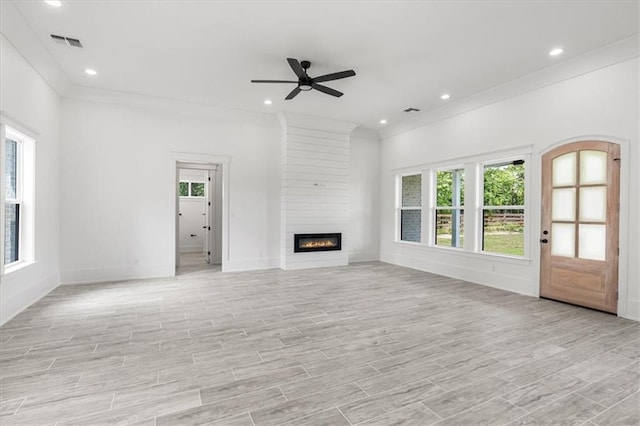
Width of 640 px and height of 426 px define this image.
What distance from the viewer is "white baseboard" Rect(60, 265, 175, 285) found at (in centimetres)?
560

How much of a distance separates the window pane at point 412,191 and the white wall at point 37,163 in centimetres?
707

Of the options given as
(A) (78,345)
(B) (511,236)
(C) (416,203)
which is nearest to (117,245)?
(A) (78,345)

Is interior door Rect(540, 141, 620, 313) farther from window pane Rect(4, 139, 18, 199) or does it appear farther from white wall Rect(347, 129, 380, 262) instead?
window pane Rect(4, 139, 18, 199)

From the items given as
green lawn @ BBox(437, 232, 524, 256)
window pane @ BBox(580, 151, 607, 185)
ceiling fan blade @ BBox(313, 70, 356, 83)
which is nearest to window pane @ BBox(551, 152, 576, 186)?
window pane @ BBox(580, 151, 607, 185)

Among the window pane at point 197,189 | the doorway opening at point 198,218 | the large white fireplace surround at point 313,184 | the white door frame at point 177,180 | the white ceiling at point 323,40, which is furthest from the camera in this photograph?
the window pane at point 197,189

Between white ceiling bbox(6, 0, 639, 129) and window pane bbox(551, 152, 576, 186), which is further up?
white ceiling bbox(6, 0, 639, 129)

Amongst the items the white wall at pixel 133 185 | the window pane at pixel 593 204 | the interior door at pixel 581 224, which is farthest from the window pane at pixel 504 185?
the white wall at pixel 133 185

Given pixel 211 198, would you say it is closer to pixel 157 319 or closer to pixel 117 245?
pixel 117 245

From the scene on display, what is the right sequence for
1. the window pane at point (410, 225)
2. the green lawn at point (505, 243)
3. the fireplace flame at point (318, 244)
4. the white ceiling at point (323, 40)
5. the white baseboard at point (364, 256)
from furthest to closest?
the white baseboard at point (364, 256)
the window pane at point (410, 225)
the fireplace flame at point (318, 244)
the green lawn at point (505, 243)
the white ceiling at point (323, 40)

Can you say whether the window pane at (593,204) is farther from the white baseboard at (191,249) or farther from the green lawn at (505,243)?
the white baseboard at (191,249)

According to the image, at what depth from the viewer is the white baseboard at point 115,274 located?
18.4 feet

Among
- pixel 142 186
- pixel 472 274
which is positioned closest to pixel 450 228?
pixel 472 274

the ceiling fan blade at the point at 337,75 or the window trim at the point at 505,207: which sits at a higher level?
the ceiling fan blade at the point at 337,75

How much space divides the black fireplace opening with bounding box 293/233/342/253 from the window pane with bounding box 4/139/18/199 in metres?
→ 4.60
